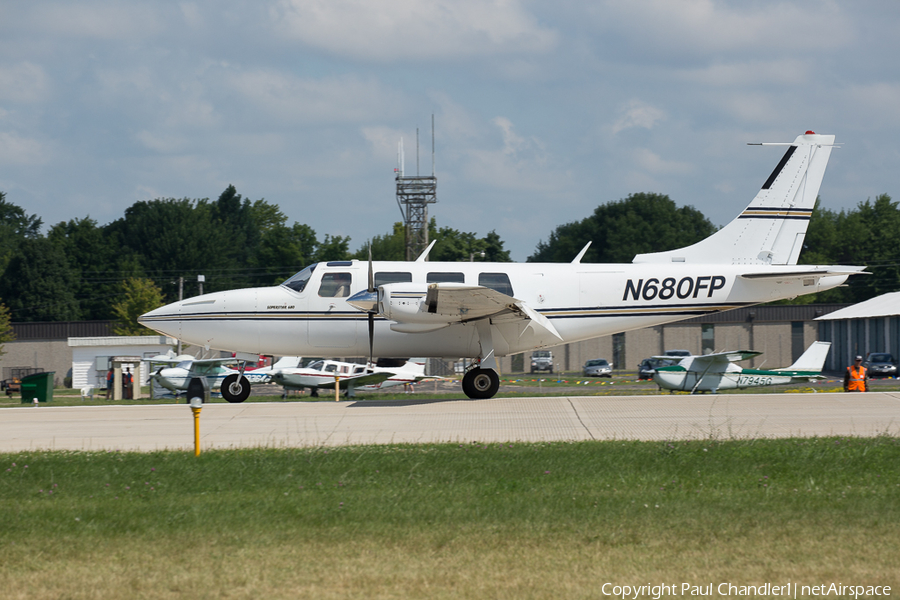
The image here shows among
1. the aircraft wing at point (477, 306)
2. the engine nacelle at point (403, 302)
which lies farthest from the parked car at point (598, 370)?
A: the engine nacelle at point (403, 302)

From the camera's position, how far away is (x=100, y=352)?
46.8 metres

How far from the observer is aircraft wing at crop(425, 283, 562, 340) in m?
16.7

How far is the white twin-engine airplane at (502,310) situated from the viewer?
61.5ft

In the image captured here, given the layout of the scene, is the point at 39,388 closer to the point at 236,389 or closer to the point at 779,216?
the point at 236,389

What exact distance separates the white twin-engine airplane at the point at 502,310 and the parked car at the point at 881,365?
116 feet

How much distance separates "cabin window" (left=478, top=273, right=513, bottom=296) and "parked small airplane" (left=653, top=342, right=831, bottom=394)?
13.2 meters

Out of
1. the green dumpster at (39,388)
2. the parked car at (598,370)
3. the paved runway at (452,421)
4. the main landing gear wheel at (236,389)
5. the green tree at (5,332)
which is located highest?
the green tree at (5,332)

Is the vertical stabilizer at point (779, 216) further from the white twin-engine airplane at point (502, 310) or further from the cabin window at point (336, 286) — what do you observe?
A: the cabin window at point (336, 286)

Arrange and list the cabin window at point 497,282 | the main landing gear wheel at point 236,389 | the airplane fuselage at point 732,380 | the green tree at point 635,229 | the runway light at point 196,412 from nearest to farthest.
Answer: the runway light at point 196,412 → the cabin window at point 497,282 → the main landing gear wheel at point 236,389 → the airplane fuselage at point 732,380 → the green tree at point 635,229

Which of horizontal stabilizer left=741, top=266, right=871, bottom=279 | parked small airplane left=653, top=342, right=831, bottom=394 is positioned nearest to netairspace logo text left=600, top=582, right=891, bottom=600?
horizontal stabilizer left=741, top=266, right=871, bottom=279

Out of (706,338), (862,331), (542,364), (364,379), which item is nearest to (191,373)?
(364,379)

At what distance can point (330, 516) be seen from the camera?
8477 millimetres

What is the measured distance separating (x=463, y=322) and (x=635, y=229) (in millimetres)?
90865

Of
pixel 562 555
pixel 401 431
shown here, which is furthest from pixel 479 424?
pixel 562 555
